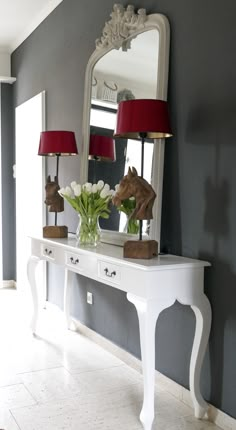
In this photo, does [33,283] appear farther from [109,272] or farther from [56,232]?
[109,272]

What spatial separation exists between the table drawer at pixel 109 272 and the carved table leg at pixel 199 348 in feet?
1.39

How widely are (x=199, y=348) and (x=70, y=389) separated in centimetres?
89

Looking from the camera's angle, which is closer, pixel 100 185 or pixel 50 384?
pixel 50 384

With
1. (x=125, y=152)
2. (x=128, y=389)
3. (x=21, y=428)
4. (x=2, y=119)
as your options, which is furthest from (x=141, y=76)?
(x=2, y=119)

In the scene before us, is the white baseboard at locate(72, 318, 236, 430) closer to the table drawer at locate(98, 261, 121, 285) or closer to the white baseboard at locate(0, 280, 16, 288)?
the table drawer at locate(98, 261, 121, 285)

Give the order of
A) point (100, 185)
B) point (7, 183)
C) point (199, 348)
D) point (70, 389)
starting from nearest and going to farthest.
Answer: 1. point (199, 348)
2. point (70, 389)
3. point (100, 185)
4. point (7, 183)

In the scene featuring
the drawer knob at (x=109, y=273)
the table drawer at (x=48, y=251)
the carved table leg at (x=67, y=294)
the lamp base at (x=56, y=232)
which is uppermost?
the lamp base at (x=56, y=232)

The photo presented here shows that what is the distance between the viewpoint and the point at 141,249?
92.7 inches

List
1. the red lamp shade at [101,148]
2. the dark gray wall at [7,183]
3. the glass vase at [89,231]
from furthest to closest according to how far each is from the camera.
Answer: the dark gray wall at [7,183] → the red lamp shade at [101,148] → the glass vase at [89,231]

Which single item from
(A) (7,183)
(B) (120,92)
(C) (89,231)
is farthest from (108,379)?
(A) (7,183)

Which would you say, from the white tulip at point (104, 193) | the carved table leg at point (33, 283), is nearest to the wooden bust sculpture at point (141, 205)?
the white tulip at point (104, 193)

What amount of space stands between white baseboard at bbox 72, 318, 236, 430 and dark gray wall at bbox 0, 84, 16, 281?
211 centimetres

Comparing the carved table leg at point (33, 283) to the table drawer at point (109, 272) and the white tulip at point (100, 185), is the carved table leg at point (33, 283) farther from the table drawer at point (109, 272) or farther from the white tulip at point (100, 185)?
the table drawer at point (109, 272)

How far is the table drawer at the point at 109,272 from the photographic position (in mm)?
2406
